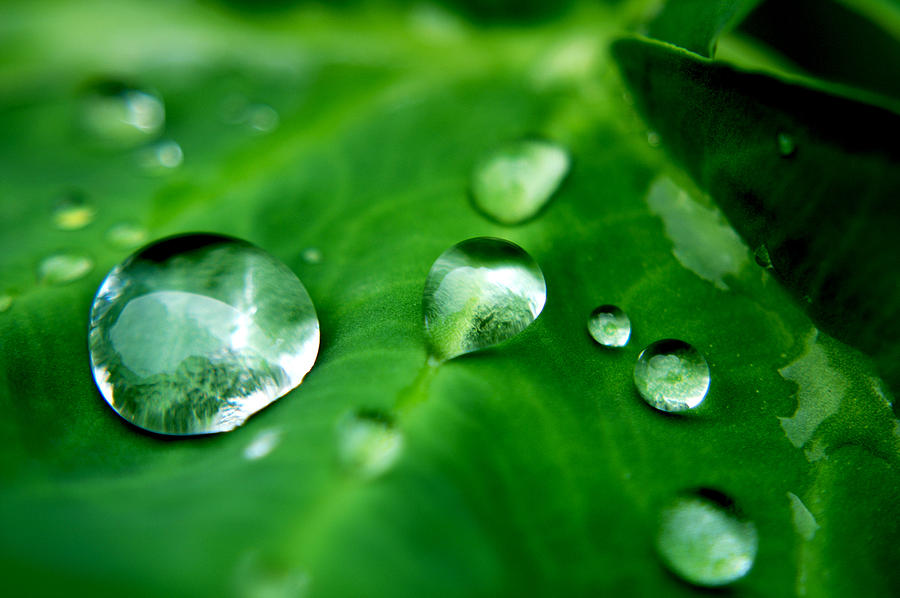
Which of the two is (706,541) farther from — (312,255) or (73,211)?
(73,211)

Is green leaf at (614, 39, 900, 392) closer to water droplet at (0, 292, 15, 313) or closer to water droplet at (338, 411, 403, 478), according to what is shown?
water droplet at (338, 411, 403, 478)

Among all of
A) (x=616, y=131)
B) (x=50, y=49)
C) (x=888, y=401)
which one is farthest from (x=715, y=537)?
(x=50, y=49)

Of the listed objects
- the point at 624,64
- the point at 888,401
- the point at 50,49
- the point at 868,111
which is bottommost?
the point at 50,49

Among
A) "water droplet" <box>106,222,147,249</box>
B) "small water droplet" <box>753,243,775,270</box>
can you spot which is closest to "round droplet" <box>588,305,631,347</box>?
"small water droplet" <box>753,243,775,270</box>

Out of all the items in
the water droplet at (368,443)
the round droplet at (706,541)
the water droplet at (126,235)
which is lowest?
the water droplet at (126,235)

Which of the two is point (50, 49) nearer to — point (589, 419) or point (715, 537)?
point (589, 419)

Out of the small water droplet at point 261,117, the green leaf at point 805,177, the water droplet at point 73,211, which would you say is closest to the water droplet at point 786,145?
the green leaf at point 805,177

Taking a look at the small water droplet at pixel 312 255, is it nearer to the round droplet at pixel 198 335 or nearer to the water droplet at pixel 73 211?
the round droplet at pixel 198 335
